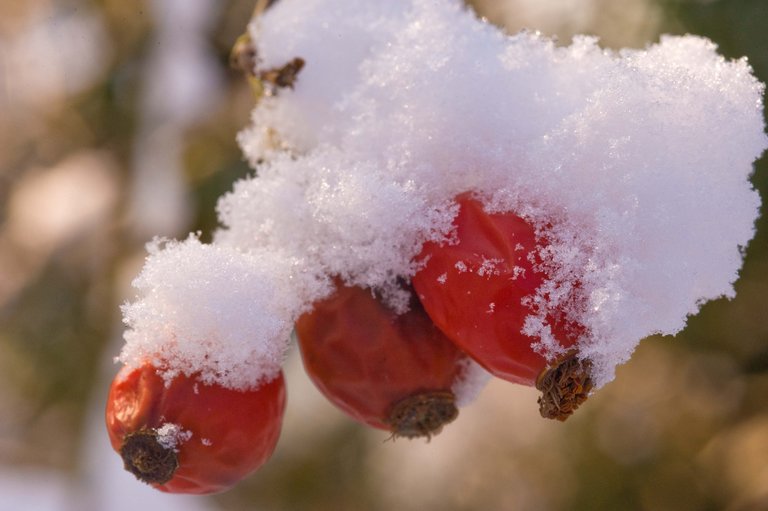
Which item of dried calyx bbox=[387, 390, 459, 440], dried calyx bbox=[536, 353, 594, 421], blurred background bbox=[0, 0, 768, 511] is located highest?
dried calyx bbox=[536, 353, 594, 421]

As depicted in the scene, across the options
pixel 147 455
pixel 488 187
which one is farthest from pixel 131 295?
pixel 488 187

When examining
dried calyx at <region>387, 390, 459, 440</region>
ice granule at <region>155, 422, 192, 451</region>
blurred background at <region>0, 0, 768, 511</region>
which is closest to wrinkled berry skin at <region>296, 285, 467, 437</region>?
dried calyx at <region>387, 390, 459, 440</region>

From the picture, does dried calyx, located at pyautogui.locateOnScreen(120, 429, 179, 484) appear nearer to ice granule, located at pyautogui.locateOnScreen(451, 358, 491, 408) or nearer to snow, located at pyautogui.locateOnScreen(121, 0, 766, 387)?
snow, located at pyautogui.locateOnScreen(121, 0, 766, 387)

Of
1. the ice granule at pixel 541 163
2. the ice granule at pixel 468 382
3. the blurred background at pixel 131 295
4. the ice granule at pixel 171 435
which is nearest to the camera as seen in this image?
the ice granule at pixel 541 163

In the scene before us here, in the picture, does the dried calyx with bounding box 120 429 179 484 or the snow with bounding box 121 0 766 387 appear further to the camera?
the dried calyx with bounding box 120 429 179 484

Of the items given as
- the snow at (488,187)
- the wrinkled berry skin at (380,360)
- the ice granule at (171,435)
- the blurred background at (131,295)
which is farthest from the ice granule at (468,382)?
the blurred background at (131,295)

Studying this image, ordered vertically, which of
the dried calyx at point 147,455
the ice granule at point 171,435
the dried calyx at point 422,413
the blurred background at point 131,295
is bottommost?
the blurred background at point 131,295

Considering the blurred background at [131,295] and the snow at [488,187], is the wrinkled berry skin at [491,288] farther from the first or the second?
the blurred background at [131,295]

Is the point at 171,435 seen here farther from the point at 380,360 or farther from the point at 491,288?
the point at 491,288
